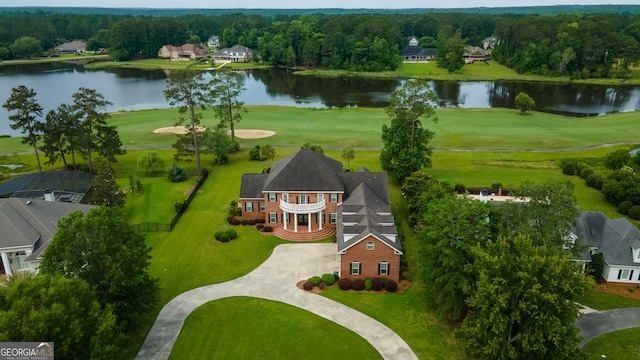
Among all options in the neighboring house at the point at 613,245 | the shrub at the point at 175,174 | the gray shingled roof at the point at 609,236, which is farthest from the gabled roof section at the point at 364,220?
the shrub at the point at 175,174

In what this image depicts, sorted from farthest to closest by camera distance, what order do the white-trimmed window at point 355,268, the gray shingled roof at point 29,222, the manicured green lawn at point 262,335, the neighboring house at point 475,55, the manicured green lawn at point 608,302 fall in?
the neighboring house at point 475,55
the white-trimmed window at point 355,268
the gray shingled roof at point 29,222
the manicured green lawn at point 608,302
the manicured green lawn at point 262,335

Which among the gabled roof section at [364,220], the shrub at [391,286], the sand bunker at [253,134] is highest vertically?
the gabled roof section at [364,220]

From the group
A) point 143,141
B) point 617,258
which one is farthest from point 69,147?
point 617,258

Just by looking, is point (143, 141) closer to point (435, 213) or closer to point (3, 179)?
point (3, 179)

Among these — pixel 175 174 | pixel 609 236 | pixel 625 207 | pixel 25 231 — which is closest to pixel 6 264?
pixel 25 231

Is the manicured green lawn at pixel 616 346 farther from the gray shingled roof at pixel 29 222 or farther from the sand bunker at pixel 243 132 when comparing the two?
the sand bunker at pixel 243 132

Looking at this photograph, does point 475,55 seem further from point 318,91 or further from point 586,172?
point 586,172

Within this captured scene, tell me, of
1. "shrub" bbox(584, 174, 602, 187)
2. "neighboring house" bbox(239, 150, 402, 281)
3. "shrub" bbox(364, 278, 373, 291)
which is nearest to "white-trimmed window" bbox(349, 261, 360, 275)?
"shrub" bbox(364, 278, 373, 291)
